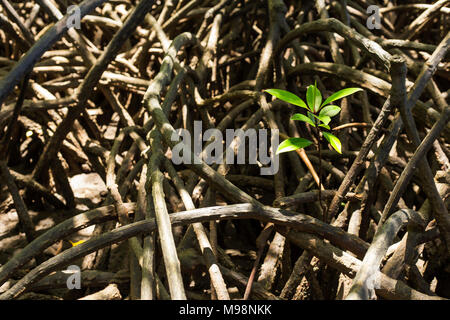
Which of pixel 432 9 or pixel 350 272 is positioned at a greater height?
pixel 432 9

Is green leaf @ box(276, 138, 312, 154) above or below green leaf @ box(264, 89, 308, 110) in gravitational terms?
below

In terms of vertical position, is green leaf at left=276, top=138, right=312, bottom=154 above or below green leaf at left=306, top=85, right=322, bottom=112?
below

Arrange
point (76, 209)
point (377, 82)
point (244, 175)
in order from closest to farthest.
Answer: point (377, 82) → point (244, 175) → point (76, 209)

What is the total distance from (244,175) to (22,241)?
2.90ft

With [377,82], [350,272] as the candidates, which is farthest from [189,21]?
[350,272]

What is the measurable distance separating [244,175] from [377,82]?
595 mm

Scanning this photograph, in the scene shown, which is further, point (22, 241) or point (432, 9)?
point (432, 9)

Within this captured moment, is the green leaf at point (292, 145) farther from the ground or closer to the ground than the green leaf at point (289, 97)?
closer to the ground

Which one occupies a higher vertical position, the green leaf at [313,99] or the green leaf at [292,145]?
the green leaf at [313,99]

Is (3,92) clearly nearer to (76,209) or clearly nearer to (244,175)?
(244,175)

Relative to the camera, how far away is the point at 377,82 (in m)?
1.55
